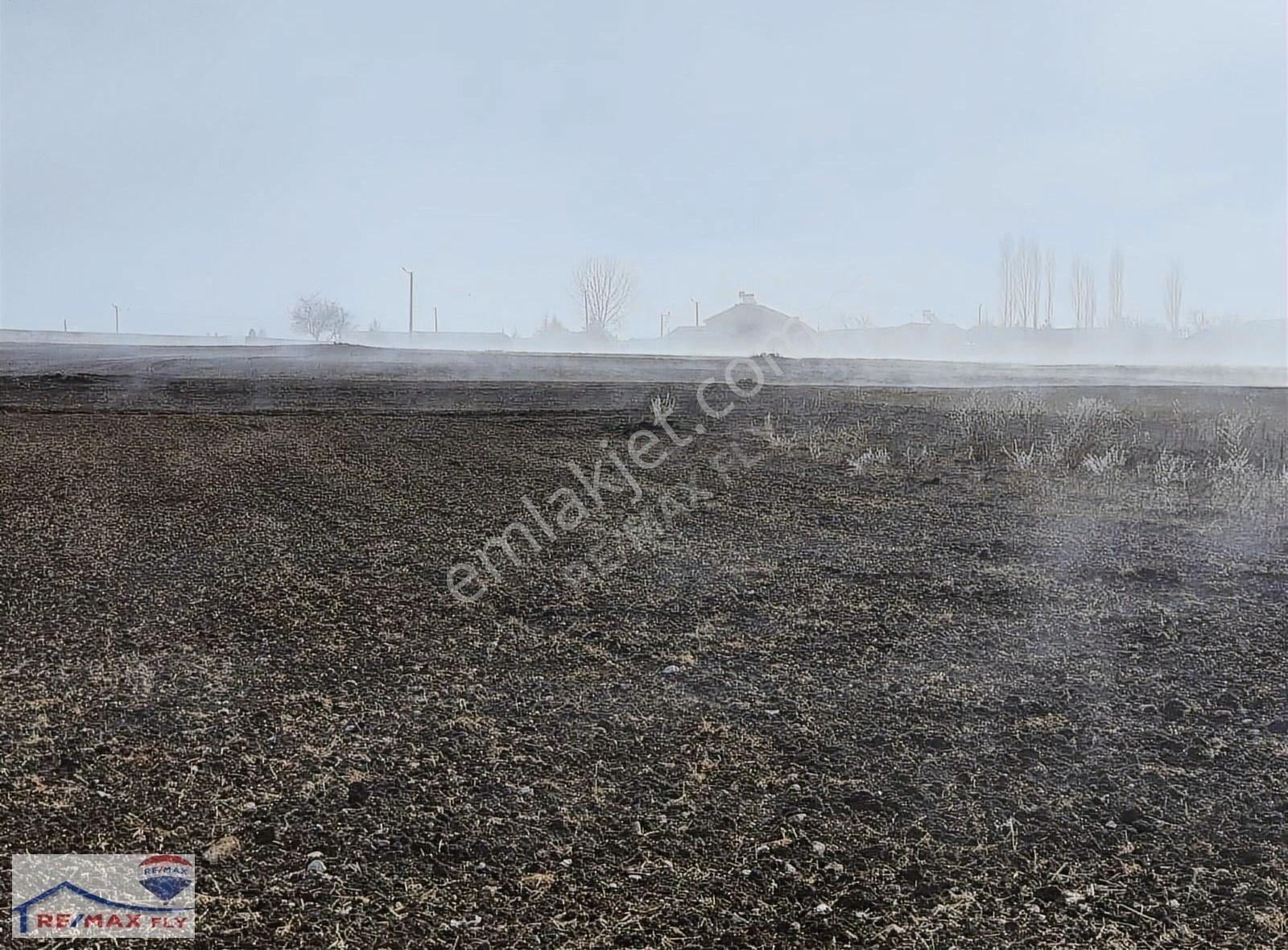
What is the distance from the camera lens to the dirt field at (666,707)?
2.61 m

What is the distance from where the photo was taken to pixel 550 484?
8172 millimetres

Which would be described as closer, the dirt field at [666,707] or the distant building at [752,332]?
the dirt field at [666,707]

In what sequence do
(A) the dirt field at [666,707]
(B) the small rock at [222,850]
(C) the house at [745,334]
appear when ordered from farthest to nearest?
(C) the house at [745,334]
(B) the small rock at [222,850]
(A) the dirt field at [666,707]

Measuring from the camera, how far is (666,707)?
148 inches

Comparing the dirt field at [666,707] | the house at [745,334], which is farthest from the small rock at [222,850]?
the house at [745,334]

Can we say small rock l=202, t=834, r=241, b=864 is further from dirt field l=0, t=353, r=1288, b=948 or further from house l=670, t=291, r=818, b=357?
house l=670, t=291, r=818, b=357

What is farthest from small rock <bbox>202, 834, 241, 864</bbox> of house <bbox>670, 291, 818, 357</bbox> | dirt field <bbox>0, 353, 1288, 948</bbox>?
house <bbox>670, 291, 818, 357</bbox>

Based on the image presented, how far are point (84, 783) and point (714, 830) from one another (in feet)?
6.11

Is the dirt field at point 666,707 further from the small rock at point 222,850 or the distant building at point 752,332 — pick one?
the distant building at point 752,332

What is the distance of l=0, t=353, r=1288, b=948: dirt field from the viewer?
2605 millimetres

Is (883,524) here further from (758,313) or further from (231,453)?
(758,313)

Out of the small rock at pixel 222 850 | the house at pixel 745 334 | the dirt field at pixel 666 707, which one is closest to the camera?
the dirt field at pixel 666 707

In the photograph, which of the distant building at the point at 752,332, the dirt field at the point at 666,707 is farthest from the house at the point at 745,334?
the dirt field at the point at 666,707

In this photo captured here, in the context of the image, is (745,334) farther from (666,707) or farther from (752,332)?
(666,707)
